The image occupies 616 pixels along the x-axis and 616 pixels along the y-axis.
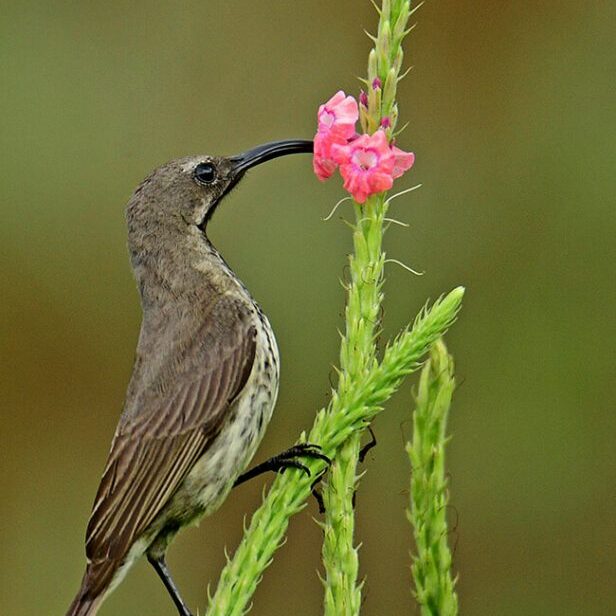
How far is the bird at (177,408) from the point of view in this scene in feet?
15.0

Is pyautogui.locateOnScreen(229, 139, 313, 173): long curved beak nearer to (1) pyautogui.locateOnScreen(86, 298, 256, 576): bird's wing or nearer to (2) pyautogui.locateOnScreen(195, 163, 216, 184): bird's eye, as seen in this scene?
(2) pyautogui.locateOnScreen(195, 163, 216, 184): bird's eye

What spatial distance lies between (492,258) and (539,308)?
347mm

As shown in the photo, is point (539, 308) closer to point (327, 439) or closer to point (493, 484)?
point (493, 484)

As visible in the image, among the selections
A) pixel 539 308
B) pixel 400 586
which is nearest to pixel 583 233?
pixel 539 308

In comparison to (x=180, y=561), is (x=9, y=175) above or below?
above

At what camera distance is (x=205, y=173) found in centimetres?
550

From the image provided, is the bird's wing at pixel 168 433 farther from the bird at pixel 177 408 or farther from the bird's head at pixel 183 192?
the bird's head at pixel 183 192

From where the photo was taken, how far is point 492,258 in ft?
23.1

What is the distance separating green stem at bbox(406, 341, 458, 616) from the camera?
3.26 m

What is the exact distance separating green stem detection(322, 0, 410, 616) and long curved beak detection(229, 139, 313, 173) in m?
1.45

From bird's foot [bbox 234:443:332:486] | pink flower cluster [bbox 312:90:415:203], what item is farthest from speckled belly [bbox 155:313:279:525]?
pink flower cluster [bbox 312:90:415:203]

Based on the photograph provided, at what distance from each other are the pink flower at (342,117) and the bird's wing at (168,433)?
5.05 feet

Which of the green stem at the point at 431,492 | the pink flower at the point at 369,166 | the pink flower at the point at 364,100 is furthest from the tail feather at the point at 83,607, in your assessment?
the pink flower at the point at 364,100

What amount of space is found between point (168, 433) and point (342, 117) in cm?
165
